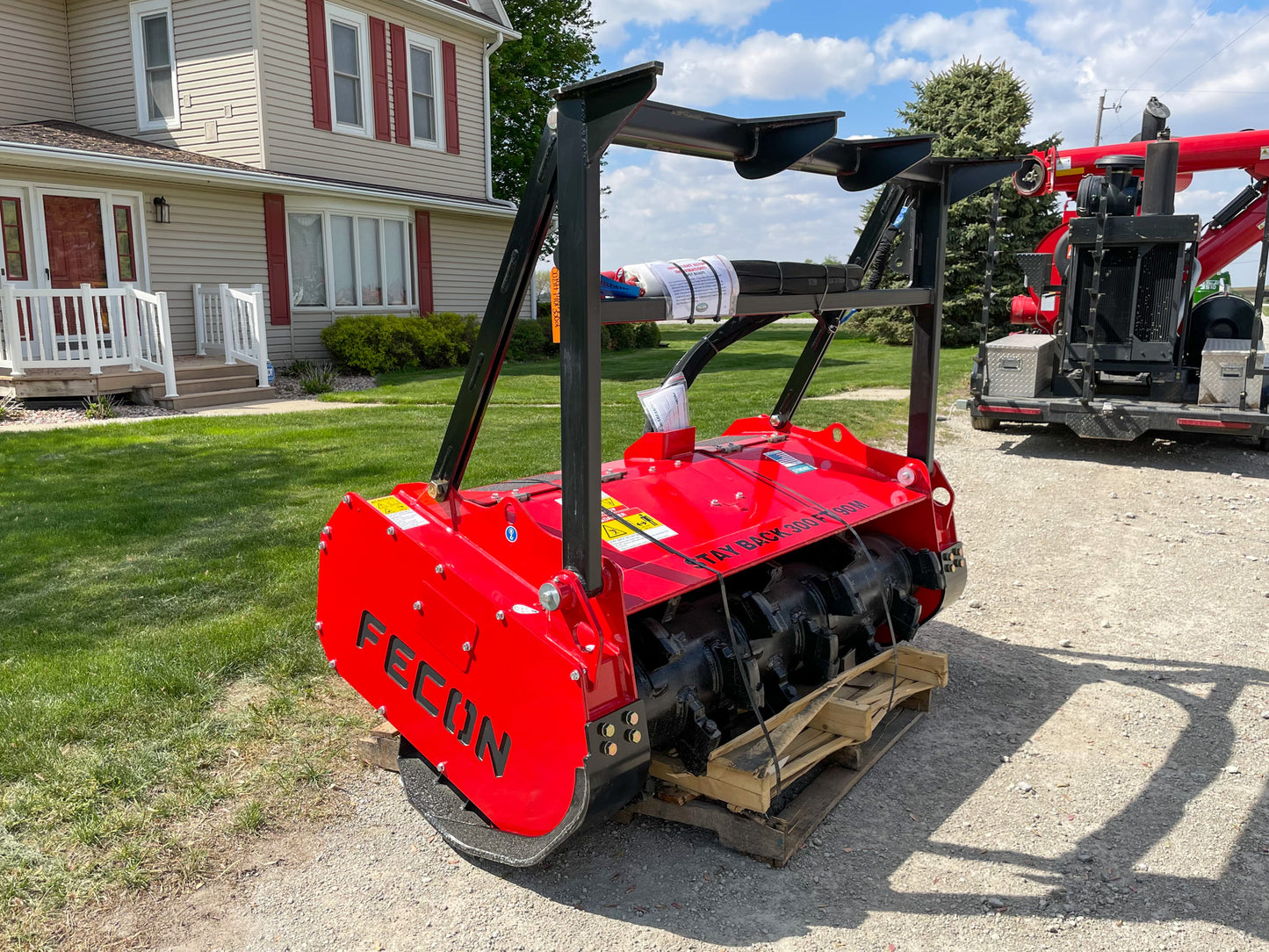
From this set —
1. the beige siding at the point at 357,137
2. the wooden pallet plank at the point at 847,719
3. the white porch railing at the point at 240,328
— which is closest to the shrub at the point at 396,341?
the white porch railing at the point at 240,328

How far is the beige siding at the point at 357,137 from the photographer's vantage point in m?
Result: 14.7

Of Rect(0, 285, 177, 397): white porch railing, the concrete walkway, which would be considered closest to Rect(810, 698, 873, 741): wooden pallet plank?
the concrete walkway

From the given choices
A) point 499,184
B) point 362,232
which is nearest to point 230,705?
point 362,232

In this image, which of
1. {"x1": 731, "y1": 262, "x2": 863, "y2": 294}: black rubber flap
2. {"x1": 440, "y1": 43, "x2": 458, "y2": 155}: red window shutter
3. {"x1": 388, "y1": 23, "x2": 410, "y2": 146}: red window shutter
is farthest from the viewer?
{"x1": 440, "y1": 43, "x2": 458, "y2": 155}: red window shutter

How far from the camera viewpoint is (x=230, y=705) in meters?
3.75

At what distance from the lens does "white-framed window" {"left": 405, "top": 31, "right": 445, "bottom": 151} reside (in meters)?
17.3

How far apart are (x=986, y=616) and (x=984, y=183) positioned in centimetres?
232

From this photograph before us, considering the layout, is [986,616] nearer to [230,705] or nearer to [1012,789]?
[1012,789]

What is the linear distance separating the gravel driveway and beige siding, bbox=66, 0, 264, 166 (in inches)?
541

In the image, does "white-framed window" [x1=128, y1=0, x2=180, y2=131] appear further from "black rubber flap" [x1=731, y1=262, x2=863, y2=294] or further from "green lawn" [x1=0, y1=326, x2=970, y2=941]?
"black rubber flap" [x1=731, y1=262, x2=863, y2=294]

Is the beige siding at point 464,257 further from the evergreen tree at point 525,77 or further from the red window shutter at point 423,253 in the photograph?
the evergreen tree at point 525,77

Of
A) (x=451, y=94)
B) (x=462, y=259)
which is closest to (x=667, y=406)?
(x=462, y=259)

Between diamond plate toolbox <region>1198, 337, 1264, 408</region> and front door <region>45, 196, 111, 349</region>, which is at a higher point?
front door <region>45, 196, 111, 349</region>

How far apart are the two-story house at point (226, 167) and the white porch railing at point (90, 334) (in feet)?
0.13
